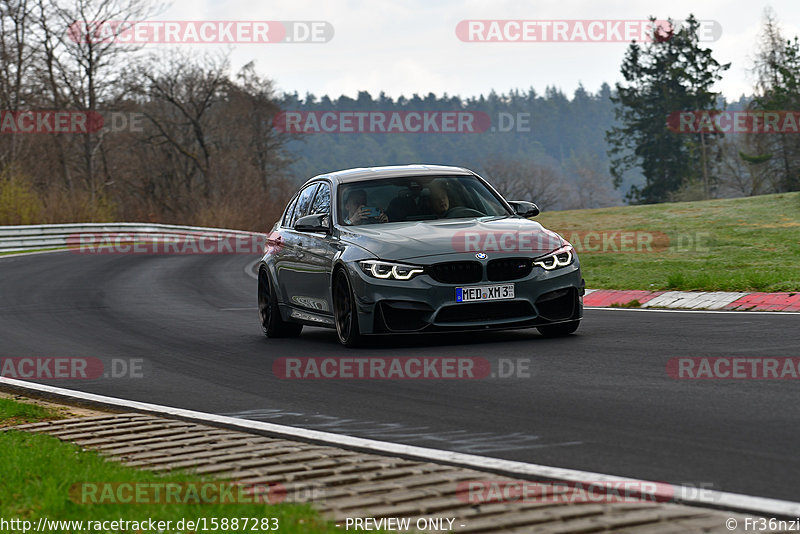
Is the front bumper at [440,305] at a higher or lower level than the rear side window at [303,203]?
lower

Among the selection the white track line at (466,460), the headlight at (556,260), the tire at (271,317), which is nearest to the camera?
the white track line at (466,460)

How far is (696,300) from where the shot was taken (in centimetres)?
1441

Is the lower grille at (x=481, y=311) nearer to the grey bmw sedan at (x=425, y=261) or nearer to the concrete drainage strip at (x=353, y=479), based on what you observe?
the grey bmw sedan at (x=425, y=261)

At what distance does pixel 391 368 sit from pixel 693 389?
2795 mm

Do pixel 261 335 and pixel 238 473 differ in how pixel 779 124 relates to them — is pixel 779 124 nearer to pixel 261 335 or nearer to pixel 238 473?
pixel 261 335

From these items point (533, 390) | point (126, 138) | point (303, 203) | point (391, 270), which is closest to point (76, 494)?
point (533, 390)

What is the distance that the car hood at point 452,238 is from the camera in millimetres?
10656

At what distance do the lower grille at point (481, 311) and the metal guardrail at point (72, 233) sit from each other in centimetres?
3316

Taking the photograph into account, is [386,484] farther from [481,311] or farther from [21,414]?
[481,311]

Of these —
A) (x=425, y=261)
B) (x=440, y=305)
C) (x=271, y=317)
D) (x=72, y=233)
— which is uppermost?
(x=425, y=261)

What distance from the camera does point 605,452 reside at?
5.84 meters

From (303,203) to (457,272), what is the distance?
133 inches

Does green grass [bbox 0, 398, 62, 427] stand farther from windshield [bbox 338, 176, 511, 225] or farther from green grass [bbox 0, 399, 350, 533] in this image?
windshield [bbox 338, 176, 511, 225]

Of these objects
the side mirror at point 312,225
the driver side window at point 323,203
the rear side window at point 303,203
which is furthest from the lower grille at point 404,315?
the rear side window at point 303,203
